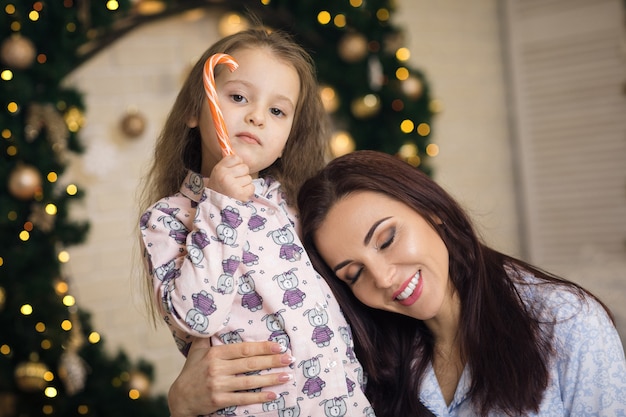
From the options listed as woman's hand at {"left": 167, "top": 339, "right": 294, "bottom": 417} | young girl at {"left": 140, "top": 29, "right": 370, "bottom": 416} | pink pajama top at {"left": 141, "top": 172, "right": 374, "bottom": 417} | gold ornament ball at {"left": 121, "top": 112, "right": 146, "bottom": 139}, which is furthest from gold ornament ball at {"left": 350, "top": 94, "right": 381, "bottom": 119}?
woman's hand at {"left": 167, "top": 339, "right": 294, "bottom": 417}

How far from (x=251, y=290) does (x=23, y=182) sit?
158cm

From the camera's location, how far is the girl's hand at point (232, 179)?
1.85 m

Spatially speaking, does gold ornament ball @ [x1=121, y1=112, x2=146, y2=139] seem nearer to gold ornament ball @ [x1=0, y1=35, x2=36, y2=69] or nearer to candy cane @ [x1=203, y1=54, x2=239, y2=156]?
gold ornament ball @ [x1=0, y1=35, x2=36, y2=69]

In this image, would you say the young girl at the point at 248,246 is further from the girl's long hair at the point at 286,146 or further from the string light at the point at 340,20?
the string light at the point at 340,20

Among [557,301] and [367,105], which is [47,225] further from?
[557,301]

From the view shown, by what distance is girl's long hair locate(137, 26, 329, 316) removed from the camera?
2.14 meters

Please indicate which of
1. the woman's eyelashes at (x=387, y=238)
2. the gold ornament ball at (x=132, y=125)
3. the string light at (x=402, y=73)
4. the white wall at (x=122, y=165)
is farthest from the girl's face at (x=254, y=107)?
the string light at (x=402, y=73)

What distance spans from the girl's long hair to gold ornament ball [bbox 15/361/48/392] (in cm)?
117

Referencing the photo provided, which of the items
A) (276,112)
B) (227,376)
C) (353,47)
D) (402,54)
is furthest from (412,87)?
(227,376)

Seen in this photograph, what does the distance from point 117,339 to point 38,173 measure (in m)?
0.98

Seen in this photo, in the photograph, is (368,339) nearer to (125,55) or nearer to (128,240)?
(128,240)

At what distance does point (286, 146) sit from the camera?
2.35 metres

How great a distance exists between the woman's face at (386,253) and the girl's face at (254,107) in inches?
10.1

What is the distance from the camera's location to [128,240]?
3.69 metres
